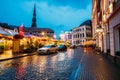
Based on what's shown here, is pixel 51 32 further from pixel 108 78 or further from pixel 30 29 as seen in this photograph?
pixel 108 78

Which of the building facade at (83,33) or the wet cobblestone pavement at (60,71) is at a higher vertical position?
the building facade at (83,33)

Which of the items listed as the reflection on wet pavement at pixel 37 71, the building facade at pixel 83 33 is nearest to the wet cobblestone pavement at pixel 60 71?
the reflection on wet pavement at pixel 37 71

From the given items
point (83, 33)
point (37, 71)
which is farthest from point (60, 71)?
point (83, 33)

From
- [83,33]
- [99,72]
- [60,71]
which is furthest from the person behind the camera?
[83,33]

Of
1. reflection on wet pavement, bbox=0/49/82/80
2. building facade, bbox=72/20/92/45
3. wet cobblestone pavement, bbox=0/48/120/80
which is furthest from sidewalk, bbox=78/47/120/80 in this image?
building facade, bbox=72/20/92/45

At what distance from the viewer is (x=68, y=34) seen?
141000mm

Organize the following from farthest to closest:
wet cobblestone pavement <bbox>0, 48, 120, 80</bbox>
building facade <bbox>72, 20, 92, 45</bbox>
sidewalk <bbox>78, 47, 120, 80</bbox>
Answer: building facade <bbox>72, 20, 92, 45</bbox> < wet cobblestone pavement <bbox>0, 48, 120, 80</bbox> < sidewalk <bbox>78, 47, 120, 80</bbox>

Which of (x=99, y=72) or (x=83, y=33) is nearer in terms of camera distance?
(x=99, y=72)

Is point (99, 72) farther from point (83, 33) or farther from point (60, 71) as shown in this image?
point (83, 33)

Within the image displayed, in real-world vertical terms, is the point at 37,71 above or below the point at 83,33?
below

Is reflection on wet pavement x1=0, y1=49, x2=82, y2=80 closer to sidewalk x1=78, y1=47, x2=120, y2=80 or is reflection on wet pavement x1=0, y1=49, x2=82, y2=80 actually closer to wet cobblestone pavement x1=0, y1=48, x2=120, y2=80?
wet cobblestone pavement x1=0, y1=48, x2=120, y2=80

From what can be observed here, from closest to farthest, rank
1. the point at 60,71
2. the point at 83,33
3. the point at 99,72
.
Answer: the point at 99,72, the point at 60,71, the point at 83,33

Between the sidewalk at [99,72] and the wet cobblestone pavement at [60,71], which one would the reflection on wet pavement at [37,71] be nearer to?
the wet cobblestone pavement at [60,71]

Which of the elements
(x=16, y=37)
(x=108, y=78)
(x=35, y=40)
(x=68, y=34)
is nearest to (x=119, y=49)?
(x=108, y=78)
